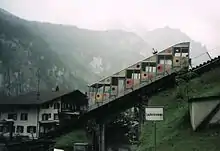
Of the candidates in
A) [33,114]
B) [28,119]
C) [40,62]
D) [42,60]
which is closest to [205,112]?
[33,114]

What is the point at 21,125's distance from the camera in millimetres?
56438

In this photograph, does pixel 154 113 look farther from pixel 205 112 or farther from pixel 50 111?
pixel 50 111

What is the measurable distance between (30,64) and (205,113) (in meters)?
115

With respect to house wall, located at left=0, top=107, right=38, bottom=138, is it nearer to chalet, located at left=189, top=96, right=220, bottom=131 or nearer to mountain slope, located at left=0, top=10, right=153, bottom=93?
chalet, located at left=189, top=96, right=220, bottom=131

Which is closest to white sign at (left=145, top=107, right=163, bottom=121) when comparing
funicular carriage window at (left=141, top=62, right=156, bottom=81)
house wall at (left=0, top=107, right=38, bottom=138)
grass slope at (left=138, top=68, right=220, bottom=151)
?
grass slope at (left=138, top=68, right=220, bottom=151)

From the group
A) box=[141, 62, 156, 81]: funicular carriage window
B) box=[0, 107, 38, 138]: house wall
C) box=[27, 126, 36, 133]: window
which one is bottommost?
box=[27, 126, 36, 133]: window

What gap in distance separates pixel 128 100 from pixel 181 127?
57.7ft

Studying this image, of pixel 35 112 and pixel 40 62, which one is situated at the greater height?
pixel 40 62

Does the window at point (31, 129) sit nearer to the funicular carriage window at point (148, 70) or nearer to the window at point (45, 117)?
the window at point (45, 117)

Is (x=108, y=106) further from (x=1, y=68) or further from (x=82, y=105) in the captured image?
(x=1, y=68)

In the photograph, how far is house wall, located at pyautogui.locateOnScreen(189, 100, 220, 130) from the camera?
51.4 ft

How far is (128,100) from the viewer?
3497cm

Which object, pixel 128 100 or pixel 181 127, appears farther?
pixel 128 100

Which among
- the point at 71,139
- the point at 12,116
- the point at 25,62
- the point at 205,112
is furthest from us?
the point at 25,62
